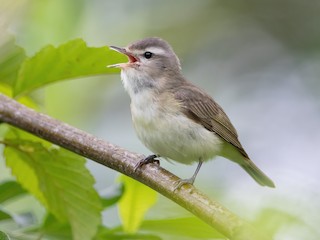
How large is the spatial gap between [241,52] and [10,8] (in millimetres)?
3504

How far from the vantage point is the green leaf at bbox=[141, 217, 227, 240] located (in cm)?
111

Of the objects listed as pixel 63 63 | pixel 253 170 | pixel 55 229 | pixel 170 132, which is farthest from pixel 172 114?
pixel 55 229

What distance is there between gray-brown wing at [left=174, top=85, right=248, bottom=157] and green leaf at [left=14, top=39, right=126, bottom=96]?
996 mm

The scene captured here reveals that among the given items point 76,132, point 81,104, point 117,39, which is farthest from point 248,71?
point 76,132

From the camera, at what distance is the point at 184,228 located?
1.28m

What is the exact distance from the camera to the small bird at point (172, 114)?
8.77 feet

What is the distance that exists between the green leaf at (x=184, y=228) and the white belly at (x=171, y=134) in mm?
1040

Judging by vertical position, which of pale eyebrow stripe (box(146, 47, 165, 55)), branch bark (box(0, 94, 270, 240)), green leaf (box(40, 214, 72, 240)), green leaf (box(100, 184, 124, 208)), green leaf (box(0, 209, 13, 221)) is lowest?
green leaf (box(0, 209, 13, 221))

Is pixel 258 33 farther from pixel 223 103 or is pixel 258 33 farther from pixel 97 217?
pixel 97 217

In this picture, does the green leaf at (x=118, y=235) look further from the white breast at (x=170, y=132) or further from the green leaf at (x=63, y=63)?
the white breast at (x=170, y=132)

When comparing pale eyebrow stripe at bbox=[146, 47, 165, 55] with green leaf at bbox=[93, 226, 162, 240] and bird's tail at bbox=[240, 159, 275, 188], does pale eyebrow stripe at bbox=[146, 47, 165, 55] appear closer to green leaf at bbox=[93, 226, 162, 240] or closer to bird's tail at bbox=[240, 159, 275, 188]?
bird's tail at bbox=[240, 159, 275, 188]

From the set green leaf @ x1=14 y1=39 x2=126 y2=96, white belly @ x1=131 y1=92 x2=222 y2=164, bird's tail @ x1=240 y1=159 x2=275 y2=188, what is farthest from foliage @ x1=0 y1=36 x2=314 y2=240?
bird's tail @ x1=240 y1=159 x2=275 y2=188

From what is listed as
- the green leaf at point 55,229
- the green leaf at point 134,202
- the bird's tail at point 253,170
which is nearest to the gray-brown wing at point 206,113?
the bird's tail at point 253,170

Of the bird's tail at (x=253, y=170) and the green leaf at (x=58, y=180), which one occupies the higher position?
the bird's tail at (x=253, y=170)
